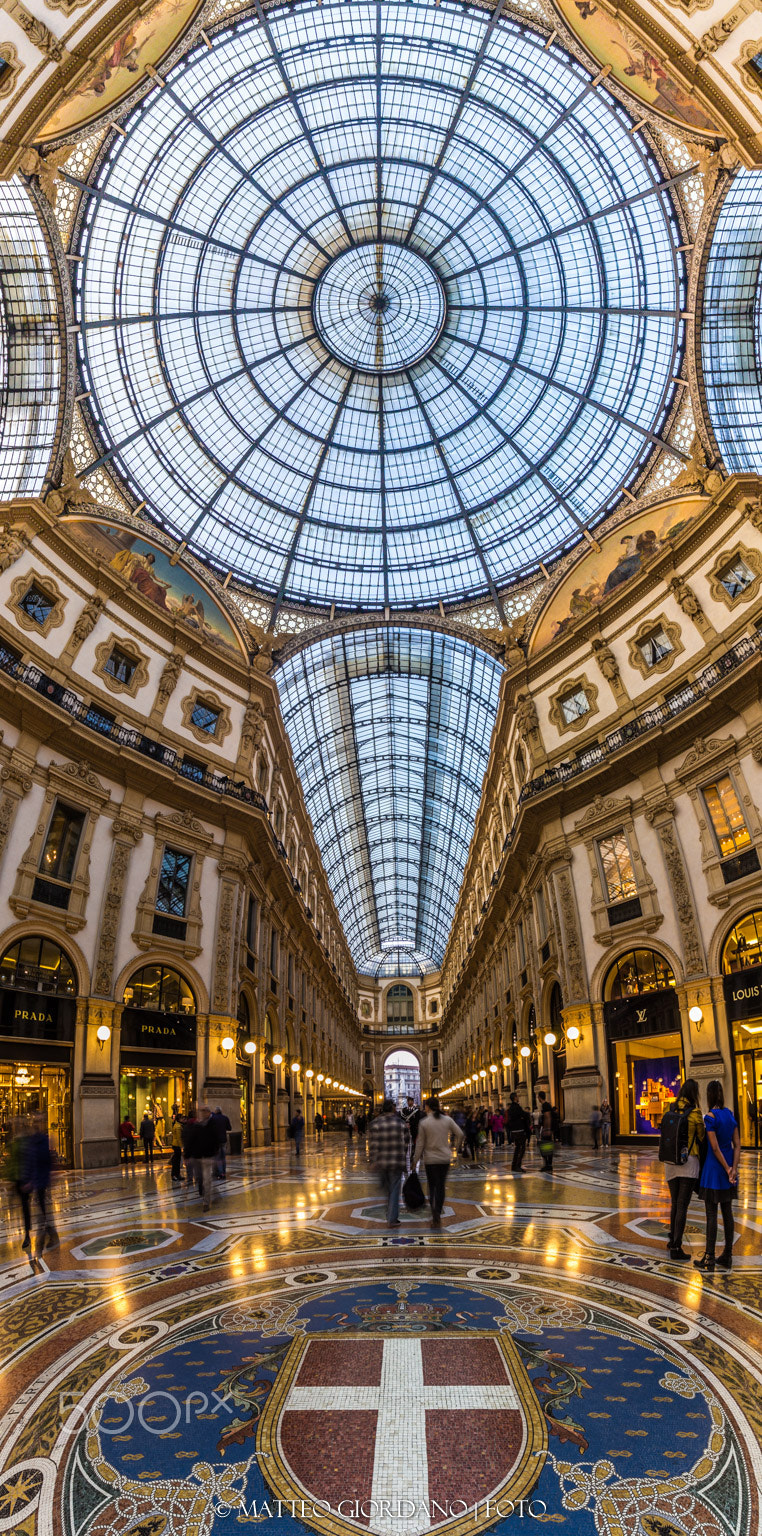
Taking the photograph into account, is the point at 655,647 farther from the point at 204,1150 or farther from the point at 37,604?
the point at 204,1150

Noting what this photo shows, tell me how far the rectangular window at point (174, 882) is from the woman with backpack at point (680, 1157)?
20876mm

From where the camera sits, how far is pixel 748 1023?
21406mm

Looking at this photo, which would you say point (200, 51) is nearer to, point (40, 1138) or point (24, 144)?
point (24, 144)

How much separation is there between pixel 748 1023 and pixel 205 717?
2080cm

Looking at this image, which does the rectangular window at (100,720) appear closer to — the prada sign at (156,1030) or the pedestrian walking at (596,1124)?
the prada sign at (156,1030)

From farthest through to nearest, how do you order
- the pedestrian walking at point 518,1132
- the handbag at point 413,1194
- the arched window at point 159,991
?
the arched window at point 159,991 → the pedestrian walking at point 518,1132 → the handbag at point 413,1194

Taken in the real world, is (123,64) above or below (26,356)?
above

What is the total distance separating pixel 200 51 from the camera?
24.4 meters

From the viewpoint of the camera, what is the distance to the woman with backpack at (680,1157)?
8.16 metres

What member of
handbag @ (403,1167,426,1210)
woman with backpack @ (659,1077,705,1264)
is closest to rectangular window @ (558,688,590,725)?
handbag @ (403,1167,426,1210)

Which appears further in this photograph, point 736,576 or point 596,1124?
point 596,1124

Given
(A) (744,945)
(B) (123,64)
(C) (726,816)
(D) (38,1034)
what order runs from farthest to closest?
1. (C) (726,816)
2. (A) (744,945)
3. (D) (38,1034)
4. (B) (123,64)
